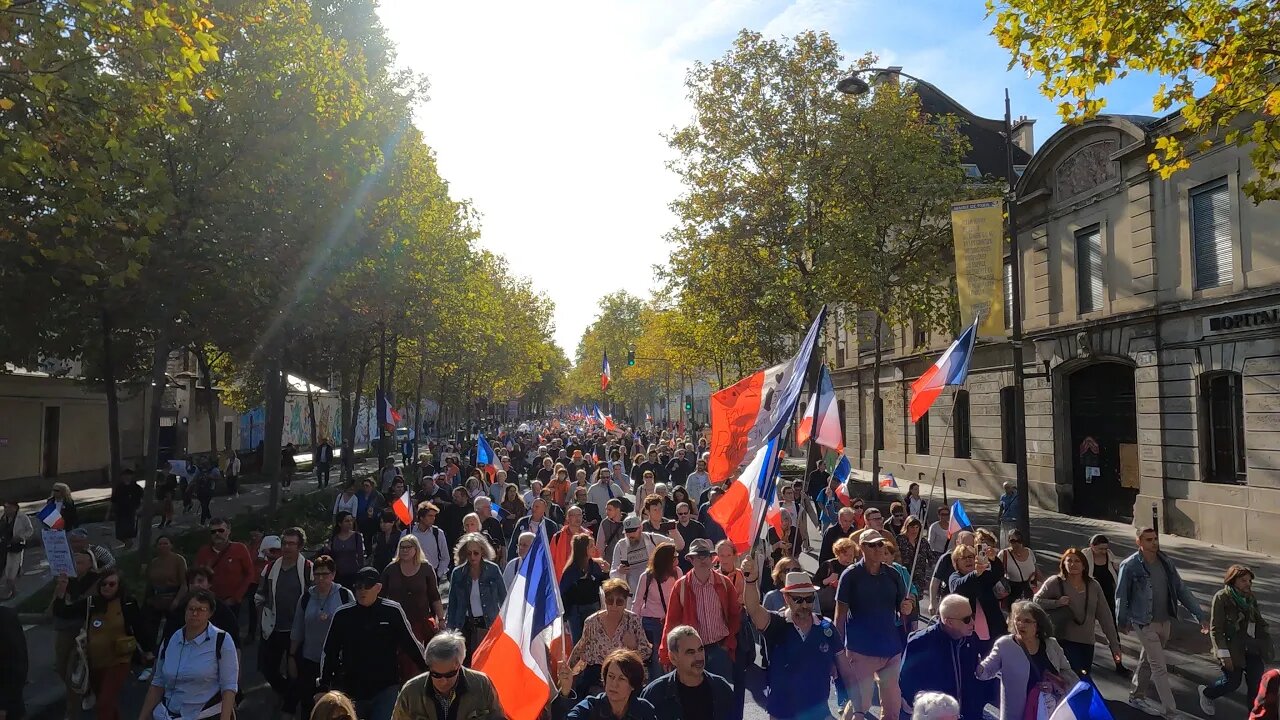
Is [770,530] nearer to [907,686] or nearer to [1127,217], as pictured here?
[907,686]

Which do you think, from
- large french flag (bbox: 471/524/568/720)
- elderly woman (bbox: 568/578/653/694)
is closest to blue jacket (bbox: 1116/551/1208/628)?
elderly woman (bbox: 568/578/653/694)

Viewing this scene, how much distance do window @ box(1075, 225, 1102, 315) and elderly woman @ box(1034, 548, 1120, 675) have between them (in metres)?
16.8

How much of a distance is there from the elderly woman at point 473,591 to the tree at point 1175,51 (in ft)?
24.3

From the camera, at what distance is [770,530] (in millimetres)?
12656

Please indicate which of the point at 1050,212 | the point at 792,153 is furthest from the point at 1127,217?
the point at 792,153

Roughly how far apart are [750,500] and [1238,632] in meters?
4.12

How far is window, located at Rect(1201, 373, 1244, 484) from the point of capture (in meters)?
17.9

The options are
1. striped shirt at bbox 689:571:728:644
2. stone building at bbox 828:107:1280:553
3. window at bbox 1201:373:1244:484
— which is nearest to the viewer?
striped shirt at bbox 689:571:728:644

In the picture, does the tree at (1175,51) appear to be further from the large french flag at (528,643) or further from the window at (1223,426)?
the window at (1223,426)

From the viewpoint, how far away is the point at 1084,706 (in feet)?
12.7

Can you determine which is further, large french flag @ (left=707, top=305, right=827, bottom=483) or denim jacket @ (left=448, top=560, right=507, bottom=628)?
large french flag @ (left=707, top=305, right=827, bottom=483)

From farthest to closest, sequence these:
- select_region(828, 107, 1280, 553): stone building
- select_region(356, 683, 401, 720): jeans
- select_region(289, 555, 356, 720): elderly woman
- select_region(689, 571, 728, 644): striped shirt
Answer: select_region(828, 107, 1280, 553): stone building, select_region(289, 555, 356, 720): elderly woman, select_region(689, 571, 728, 644): striped shirt, select_region(356, 683, 401, 720): jeans

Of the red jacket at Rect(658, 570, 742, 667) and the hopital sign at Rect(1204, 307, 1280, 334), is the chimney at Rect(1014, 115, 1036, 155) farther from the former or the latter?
the red jacket at Rect(658, 570, 742, 667)

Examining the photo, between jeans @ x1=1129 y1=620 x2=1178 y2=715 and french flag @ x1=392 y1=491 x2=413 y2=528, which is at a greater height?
french flag @ x1=392 y1=491 x2=413 y2=528
